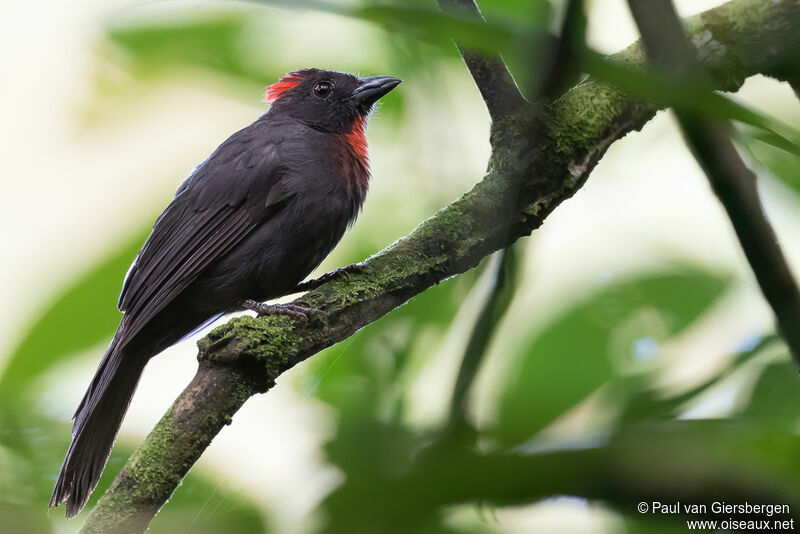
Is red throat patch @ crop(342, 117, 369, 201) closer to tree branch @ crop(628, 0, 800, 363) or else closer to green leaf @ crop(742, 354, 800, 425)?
tree branch @ crop(628, 0, 800, 363)

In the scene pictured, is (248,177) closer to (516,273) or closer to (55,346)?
(55,346)

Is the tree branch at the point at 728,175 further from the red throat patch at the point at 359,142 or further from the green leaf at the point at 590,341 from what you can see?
the red throat patch at the point at 359,142

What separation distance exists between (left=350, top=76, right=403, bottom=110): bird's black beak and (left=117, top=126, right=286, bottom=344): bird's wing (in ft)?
2.27

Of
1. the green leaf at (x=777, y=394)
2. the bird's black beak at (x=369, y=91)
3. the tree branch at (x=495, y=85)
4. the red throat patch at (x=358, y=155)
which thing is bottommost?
the green leaf at (x=777, y=394)

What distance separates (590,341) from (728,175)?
0.19 m

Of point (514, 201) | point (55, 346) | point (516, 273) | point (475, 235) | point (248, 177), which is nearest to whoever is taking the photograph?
point (514, 201)

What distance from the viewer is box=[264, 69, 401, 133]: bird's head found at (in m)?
4.14

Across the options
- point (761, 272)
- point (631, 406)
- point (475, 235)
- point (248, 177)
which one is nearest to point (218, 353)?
point (475, 235)

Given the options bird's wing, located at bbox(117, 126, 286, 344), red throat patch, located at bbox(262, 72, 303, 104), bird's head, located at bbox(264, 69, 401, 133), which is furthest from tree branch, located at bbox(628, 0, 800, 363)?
red throat patch, located at bbox(262, 72, 303, 104)

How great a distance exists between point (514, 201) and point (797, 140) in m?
0.26

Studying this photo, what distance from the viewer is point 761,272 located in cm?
71

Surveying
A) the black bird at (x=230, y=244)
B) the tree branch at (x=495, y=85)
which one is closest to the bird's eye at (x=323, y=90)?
the black bird at (x=230, y=244)

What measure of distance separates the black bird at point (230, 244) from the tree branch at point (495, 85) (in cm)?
145

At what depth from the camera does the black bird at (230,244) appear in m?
3.31
